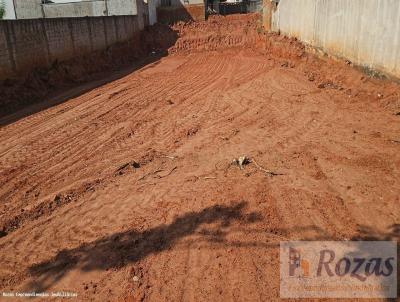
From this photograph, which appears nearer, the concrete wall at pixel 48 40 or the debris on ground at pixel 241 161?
the debris on ground at pixel 241 161

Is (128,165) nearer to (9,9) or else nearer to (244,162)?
(244,162)

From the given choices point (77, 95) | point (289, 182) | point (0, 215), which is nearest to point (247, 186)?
point (289, 182)

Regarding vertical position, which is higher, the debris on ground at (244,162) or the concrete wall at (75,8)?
the concrete wall at (75,8)

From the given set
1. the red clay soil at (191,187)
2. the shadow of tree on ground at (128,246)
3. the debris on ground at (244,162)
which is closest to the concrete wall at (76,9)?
the red clay soil at (191,187)

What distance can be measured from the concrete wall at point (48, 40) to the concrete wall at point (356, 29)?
331 inches

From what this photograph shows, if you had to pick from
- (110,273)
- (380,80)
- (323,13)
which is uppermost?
(323,13)

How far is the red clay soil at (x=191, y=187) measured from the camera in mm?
3846

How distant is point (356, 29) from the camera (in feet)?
32.0

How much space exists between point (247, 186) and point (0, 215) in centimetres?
346

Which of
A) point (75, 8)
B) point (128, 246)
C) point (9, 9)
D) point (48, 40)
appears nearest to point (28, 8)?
point (9, 9)

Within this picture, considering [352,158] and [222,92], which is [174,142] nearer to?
[352,158]

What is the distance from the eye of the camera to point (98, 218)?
4.82 metres

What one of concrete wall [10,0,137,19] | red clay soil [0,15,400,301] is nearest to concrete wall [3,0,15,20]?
concrete wall [10,0,137,19]

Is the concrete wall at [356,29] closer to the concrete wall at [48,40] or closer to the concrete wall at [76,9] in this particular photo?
the concrete wall at [48,40]
